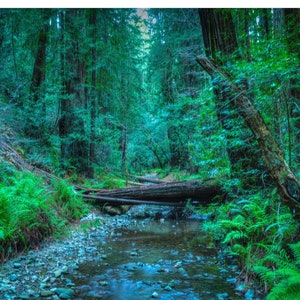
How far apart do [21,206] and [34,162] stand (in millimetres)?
3840

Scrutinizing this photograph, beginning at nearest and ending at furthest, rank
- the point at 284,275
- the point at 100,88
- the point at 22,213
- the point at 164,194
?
the point at 284,275 < the point at 22,213 < the point at 164,194 < the point at 100,88

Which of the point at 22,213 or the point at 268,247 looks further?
the point at 22,213

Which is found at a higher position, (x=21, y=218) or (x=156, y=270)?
(x=21, y=218)

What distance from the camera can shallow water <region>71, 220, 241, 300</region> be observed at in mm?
3270

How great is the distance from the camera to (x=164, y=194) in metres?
7.52

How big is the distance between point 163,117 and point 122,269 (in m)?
9.25

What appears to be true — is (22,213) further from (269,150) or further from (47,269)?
(269,150)

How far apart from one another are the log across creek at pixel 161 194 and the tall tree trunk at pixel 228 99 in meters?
2.25

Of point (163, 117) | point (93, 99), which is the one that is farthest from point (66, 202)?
point (163, 117)

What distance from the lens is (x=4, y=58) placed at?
8711 mm

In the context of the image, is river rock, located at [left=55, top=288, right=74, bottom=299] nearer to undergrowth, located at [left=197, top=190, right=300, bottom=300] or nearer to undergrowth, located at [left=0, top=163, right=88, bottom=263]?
undergrowth, located at [left=0, top=163, right=88, bottom=263]

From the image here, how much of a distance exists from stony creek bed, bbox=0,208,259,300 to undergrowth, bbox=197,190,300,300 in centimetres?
26
